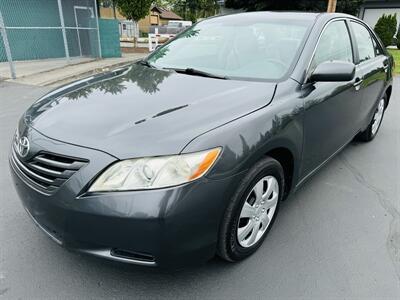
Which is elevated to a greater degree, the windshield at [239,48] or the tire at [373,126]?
the windshield at [239,48]

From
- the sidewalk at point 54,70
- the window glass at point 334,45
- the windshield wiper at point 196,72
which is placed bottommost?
the sidewalk at point 54,70

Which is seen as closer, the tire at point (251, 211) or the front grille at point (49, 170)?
the front grille at point (49, 170)

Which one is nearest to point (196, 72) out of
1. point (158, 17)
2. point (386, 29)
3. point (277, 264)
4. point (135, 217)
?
point (135, 217)

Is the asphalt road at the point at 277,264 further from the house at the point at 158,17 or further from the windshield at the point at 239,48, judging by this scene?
the house at the point at 158,17

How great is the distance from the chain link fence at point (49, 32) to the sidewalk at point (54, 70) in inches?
8.6

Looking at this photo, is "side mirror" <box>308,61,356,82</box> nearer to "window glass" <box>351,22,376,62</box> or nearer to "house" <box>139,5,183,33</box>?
"window glass" <box>351,22,376,62</box>

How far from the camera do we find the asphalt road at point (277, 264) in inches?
80.2

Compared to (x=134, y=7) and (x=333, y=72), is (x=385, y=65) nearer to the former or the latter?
(x=333, y=72)

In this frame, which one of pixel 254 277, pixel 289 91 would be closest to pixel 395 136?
pixel 289 91

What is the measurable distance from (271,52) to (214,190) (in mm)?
1476

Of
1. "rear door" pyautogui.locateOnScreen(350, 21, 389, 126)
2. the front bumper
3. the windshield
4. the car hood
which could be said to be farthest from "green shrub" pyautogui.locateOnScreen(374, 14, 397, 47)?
the front bumper

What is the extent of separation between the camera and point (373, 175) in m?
3.68

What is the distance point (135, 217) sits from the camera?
63.6 inches

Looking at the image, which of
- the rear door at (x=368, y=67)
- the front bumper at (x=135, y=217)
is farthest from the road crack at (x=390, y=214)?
the front bumper at (x=135, y=217)
